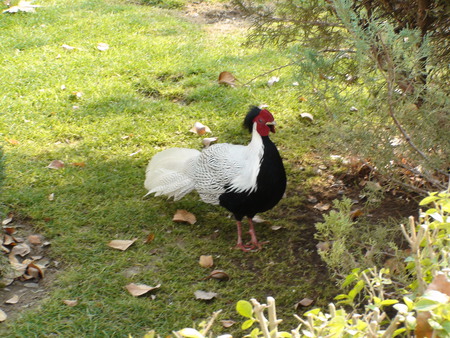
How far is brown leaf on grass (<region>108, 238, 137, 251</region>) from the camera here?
155 inches

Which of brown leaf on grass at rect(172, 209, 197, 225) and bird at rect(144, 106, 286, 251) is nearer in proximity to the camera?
bird at rect(144, 106, 286, 251)

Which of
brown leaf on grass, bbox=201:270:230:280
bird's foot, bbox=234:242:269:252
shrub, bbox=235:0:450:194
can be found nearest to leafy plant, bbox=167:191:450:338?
shrub, bbox=235:0:450:194

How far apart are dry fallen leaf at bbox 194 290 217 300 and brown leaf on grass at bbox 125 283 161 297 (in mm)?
244

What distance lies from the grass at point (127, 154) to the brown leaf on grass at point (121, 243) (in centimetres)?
4

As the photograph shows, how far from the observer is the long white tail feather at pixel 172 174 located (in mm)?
4180

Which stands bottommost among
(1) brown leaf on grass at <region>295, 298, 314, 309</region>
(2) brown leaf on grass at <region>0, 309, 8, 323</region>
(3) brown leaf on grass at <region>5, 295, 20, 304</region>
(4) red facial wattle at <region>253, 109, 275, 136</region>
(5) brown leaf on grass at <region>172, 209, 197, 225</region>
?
(3) brown leaf on grass at <region>5, 295, 20, 304</region>

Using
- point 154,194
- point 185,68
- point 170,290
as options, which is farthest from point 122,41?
point 170,290

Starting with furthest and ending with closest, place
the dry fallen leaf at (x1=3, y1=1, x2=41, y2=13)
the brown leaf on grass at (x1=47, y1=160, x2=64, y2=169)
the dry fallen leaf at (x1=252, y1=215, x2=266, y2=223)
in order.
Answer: the dry fallen leaf at (x1=3, y1=1, x2=41, y2=13), the brown leaf on grass at (x1=47, y1=160, x2=64, y2=169), the dry fallen leaf at (x1=252, y1=215, x2=266, y2=223)

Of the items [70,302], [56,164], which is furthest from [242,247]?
[56,164]

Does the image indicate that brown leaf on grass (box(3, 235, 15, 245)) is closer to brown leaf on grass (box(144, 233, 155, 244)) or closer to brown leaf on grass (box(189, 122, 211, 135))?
brown leaf on grass (box(144, 233, 155, 244))

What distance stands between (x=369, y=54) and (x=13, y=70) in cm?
475

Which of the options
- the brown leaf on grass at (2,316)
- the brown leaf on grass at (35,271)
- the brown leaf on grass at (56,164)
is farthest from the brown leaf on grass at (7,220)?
the brown leaf on grass at (2,316)

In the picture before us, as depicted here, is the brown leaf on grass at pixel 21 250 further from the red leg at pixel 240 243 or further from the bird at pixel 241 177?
the red leg at pixel 240 243

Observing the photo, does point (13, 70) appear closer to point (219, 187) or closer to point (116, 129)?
point (116, 129)
